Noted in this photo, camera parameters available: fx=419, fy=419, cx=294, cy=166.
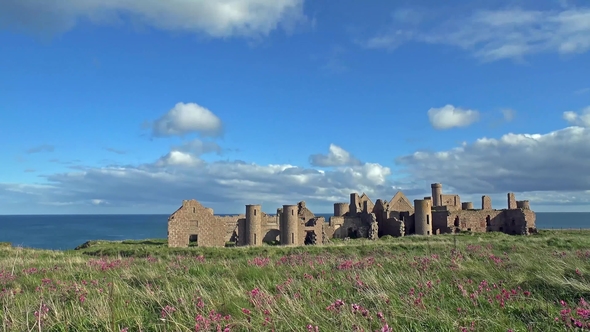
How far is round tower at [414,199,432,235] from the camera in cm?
5169

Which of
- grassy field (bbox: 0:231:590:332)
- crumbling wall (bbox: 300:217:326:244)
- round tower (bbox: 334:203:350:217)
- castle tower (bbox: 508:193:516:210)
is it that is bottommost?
crumbling wall (bbox: 300:217:326:244)

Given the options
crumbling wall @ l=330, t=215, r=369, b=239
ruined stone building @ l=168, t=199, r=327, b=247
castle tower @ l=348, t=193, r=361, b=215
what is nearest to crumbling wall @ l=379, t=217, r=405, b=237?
crumbling wall @ l=330, t=215, r=369, b=239

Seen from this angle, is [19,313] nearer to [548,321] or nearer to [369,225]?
[548,321]

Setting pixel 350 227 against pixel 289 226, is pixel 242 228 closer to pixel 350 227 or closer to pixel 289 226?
pixel 289 226

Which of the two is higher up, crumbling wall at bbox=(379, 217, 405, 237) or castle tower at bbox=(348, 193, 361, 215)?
castle tower at bbox=(348, 193, 361, 215)

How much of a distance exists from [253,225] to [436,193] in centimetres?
3208

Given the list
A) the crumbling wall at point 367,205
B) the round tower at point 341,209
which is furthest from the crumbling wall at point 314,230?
the round tower at point 341,209

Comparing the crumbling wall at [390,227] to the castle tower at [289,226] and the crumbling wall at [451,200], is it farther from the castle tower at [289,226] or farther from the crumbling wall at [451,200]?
the castle tower at [289,226]

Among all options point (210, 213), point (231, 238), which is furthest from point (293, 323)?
point (231, 238)

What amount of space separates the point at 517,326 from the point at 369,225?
156 ft

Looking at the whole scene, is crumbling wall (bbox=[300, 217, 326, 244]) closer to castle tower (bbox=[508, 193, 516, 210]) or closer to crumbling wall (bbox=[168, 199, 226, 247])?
crumbling wall (bbox=[168, 199, 226, 247])

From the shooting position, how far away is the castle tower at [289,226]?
4516cm

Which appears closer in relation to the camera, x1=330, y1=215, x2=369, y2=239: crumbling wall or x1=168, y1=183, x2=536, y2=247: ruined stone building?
x1=168, y1=183, x2=536, y2=247: ruined stone building

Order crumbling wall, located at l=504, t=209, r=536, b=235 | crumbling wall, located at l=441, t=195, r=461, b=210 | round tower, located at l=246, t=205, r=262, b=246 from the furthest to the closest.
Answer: crumbling wall, located at l=441, t=195, r=461, b=210
crumbling wall, located at l=504, t=209, r=536, b=235
round tower, located at l=246, t=205, r=262, b=246
